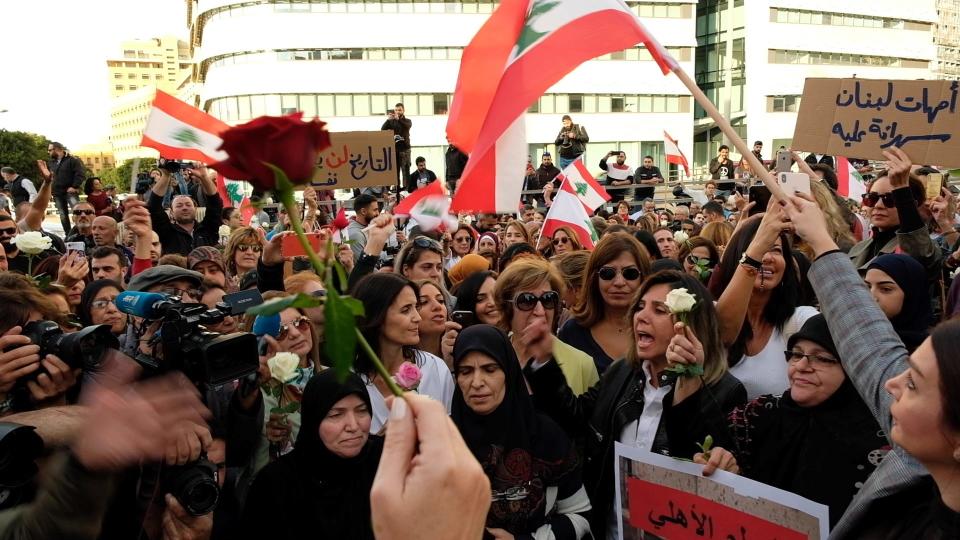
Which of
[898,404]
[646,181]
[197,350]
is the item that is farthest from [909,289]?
[646,181]

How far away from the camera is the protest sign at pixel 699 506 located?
2.28 m

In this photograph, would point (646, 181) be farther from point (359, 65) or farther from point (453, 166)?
point (359, 65)

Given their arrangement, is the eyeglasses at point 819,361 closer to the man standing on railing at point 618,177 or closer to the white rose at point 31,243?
the white rose at point 31,243

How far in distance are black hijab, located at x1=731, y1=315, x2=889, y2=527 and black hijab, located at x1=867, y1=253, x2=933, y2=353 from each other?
1.16m

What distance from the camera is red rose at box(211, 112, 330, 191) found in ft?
3.74

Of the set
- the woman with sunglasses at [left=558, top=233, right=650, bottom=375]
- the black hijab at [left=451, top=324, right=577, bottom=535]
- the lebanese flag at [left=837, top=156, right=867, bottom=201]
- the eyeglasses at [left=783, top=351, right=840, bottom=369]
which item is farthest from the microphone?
the lebanese flag at [left=837, top=156, right=867, bottom=201]

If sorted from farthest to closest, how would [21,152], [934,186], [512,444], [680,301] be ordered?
[21,152]
[934,186]
[512,444]
[680,301]

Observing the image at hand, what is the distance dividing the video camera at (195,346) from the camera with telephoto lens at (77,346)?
15 centimetres

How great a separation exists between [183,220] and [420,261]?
3.59 metres

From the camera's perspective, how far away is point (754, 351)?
140 inches

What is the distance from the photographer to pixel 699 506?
250 centimetres

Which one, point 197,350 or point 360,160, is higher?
point 360,160

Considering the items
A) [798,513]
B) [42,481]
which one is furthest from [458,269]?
[42,481]

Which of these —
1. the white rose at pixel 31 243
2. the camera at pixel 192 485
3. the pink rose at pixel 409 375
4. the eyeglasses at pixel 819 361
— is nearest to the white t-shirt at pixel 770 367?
the eyeglasses at pixel 819 361
